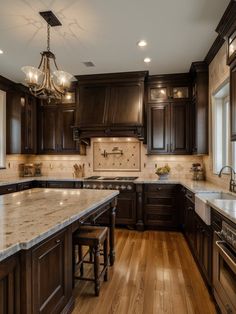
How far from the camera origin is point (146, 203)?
4.36 m

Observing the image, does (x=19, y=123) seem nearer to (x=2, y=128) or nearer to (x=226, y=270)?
(x=2, y=128)

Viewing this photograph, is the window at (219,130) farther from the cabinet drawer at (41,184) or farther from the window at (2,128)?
the window at (2,128)

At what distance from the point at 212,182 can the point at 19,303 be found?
3.26 metres

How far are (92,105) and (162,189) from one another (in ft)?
6.88

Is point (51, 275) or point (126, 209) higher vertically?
point (51, 275)

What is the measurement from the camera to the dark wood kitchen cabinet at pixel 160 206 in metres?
4.25

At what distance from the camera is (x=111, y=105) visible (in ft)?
15.1

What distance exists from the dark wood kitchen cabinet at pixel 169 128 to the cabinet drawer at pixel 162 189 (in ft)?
2.21

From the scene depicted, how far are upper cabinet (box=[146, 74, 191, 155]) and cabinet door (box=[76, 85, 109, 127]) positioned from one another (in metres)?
0.87

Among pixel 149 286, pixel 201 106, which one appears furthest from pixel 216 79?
pixel 149 286

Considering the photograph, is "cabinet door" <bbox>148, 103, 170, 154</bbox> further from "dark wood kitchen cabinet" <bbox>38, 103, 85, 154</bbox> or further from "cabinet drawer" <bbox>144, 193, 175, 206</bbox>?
"dark wood kitchen cabinet" <bbox>38, 103, 85, 154</bbox>

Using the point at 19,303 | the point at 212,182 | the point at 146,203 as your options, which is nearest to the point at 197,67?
the point at 212,182

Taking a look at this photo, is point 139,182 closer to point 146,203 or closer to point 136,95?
point 146,203

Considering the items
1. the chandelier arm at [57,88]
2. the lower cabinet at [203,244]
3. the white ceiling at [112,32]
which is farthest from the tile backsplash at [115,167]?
the chandelier arm at [57,88]
